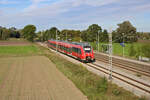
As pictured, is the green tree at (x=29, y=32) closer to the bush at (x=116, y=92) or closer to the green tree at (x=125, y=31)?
the green tree at (x=125, y=31)

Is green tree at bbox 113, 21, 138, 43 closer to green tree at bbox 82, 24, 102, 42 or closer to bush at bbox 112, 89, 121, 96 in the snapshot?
green tree at bbox 82, 24, 102, 42

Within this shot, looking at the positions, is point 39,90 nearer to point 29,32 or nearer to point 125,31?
point 125,31

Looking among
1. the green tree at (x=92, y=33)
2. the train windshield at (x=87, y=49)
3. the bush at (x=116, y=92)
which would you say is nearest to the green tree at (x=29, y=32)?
the green tree at (x=92, y=33)

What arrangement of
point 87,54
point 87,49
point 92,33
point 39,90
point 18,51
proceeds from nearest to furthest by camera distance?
point 39,90 → point 87,54 → point 87,49 → point 18,51 → point 92,33

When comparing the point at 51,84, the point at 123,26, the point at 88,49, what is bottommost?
the point at 51,84

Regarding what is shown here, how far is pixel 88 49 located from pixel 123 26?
2315 inches

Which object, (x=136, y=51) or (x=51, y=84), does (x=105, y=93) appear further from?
(x=136, y=51)

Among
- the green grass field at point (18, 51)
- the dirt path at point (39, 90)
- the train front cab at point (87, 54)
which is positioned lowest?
the dirt path at point (39, 90)

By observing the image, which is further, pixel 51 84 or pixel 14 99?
pixel 51 84

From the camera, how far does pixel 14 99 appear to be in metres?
14.5

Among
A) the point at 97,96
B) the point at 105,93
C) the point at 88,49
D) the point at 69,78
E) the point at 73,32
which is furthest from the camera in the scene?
the point at 73,32

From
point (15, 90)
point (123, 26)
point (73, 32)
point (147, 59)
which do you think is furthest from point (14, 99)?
point (73, 32)

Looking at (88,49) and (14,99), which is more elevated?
(88,49)

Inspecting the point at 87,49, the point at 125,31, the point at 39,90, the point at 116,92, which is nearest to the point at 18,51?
the point at 87,49
